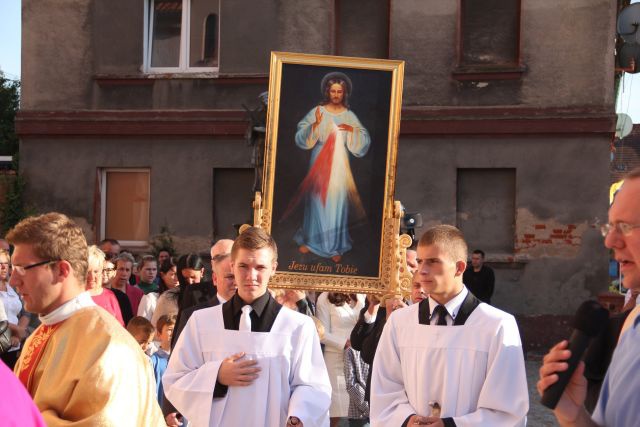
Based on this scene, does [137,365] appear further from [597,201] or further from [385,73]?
[597,201]

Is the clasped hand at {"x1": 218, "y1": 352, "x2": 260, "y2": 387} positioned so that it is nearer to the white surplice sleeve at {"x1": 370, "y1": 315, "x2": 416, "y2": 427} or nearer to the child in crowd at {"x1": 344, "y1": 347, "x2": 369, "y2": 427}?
the white surplice sleeve at {"x1": 370, "y1": 315, "x2": 416, "y2": 427}

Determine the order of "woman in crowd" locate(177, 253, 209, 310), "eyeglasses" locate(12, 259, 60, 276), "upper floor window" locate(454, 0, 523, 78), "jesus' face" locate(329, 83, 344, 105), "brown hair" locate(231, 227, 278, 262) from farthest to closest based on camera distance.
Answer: "upper floor window" locate(454, 0, 523, 78) → "jesus' face" locate(329, 83, 344, 105) → "woman in crowd" locate(177, 253, 209, 310) → "brown hair" locate(231, 227, 278, 262) → "eyeglasses" locate(12, 259, 60, 276)

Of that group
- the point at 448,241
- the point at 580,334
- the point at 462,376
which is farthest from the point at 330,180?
the point at 580,334

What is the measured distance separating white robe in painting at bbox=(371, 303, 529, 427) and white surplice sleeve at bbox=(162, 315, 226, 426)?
3.03 feet

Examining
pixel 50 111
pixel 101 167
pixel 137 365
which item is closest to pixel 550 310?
pixel 101 167

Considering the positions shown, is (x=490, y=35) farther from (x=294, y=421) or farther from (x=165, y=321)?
(x=294, y=421)

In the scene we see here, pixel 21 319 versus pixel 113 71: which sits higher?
pixel 113 71

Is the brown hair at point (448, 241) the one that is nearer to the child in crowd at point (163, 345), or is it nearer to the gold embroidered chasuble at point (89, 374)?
the gold embroidered chasuble at point (89, 374)

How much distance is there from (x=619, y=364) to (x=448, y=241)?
2483mm

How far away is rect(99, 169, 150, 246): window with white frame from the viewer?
17.4 metres

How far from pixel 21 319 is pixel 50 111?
886 centimetres

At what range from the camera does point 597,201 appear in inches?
613

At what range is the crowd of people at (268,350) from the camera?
2.86m

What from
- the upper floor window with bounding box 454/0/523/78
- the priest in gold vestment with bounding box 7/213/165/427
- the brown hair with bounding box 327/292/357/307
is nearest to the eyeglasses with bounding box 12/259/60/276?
the priest in gold vestment with bounding box 7/213/165/427
